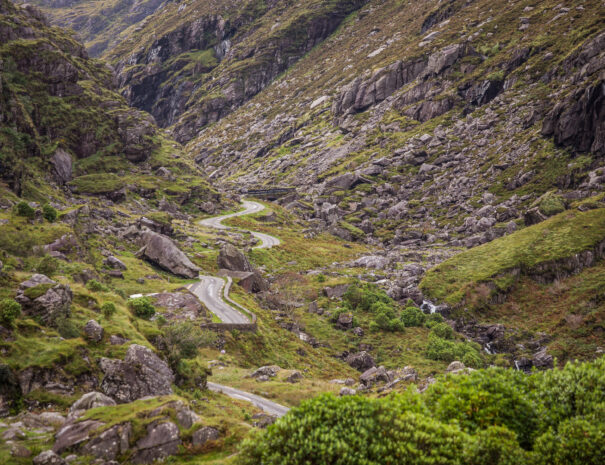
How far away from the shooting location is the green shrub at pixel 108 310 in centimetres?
2430

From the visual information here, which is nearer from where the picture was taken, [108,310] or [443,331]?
[108,310]

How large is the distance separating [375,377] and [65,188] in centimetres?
6874

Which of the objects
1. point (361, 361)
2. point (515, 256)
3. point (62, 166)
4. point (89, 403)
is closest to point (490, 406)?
point (89, 403)

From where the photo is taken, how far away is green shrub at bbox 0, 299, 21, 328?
18031mm

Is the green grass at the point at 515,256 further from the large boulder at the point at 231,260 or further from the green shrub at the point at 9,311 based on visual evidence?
the green shrub at the point at 9,311

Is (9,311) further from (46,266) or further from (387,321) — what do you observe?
(387,321)

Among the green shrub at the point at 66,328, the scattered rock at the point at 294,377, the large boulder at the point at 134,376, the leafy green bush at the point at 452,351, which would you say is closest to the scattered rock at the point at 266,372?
the scattered rock at the point at 294,377

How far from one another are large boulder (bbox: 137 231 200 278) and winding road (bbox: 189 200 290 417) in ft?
9.97

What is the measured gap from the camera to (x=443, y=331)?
49.9 meters

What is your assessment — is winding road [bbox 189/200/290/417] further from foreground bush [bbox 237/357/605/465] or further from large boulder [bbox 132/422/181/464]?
foreground bush [bbox 237/357/605/465]

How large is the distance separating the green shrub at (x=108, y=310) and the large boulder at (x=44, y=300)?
278 centimetres

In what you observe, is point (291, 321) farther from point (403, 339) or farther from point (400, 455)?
point (400, 455)

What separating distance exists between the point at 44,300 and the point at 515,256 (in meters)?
65.1

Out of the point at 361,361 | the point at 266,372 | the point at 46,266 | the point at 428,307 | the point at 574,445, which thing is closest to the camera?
the point at 574,445
